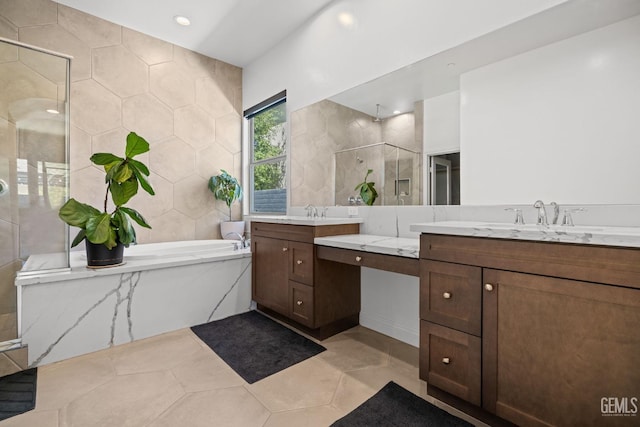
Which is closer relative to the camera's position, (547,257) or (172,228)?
(547,257)

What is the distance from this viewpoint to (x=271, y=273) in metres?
2.48

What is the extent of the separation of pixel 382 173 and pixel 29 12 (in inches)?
132

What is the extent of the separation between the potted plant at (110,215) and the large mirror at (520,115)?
1692 millimetres

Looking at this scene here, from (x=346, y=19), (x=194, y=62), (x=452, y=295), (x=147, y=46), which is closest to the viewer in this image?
(x=452, y=295)

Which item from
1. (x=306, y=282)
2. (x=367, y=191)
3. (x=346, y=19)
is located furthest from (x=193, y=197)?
(x=346, y=19)

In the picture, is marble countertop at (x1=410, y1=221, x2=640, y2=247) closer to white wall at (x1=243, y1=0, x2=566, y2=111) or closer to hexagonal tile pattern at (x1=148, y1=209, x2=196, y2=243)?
white wall at (x1=243, y1=0, x2=566, y2=111)

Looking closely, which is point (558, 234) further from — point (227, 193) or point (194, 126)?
point (194, 126)

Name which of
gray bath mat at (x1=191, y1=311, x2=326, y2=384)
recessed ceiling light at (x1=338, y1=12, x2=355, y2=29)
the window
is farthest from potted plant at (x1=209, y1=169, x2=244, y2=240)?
recessed ceiling light at (x1=338, y1=12, x2=355, y2=29)

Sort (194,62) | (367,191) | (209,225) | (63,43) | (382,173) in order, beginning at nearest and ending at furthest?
1. (382,173)
2. (367,191)
3. (63,43)
4. (194,62)
5. (209,225)

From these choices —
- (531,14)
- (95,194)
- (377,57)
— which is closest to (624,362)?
(531,14)

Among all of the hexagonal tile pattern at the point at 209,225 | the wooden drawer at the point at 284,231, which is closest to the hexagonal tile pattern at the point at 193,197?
the hexagonal tile pattern at the point at 209,225

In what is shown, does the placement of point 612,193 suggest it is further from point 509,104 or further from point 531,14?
point 531,14

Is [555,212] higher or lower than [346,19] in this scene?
lower

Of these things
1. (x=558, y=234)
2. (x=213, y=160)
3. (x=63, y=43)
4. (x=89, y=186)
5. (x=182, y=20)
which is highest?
(x=182, y=20)
